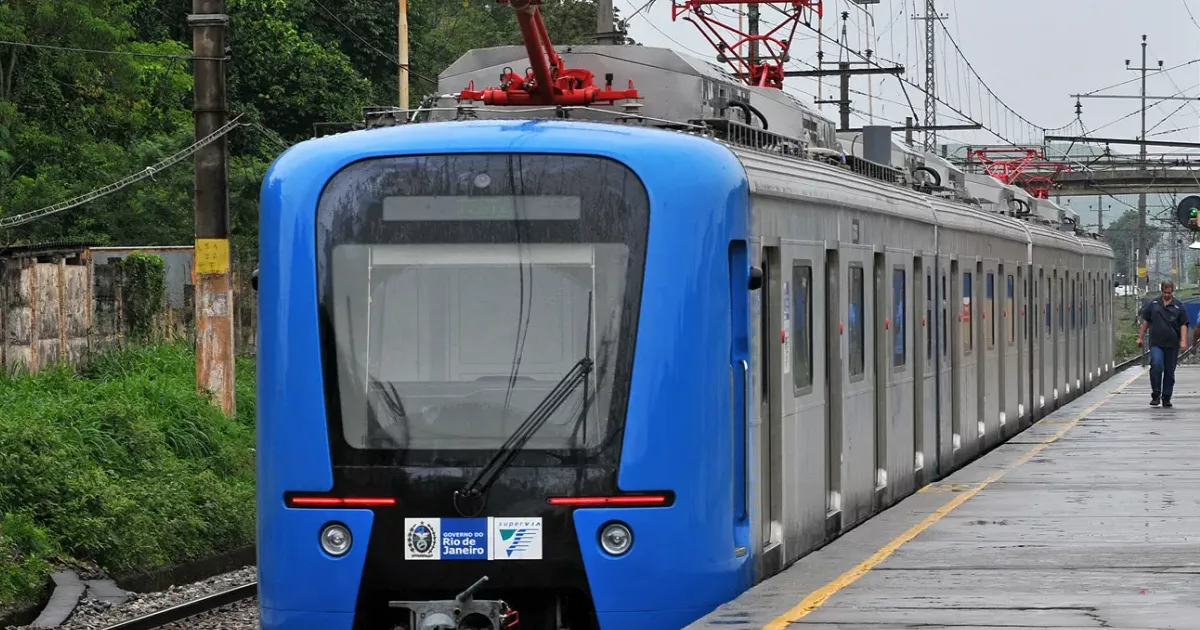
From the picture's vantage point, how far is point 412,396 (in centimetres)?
838

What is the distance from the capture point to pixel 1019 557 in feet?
32.9

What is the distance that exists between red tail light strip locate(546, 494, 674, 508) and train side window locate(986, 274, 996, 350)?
37.6 feet

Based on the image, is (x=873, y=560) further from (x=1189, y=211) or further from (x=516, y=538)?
(x=1189, y=211)

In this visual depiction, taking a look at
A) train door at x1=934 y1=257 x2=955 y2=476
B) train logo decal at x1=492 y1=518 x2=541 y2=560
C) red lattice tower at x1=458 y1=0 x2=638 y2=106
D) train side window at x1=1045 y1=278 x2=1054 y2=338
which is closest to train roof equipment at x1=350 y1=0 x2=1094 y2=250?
red lattice tower at x1=458 y1=0 x2=638 y2=106

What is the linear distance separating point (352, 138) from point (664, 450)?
6.27 feet

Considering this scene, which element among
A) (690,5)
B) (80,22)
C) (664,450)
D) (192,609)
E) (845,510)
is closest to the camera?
(664,450)

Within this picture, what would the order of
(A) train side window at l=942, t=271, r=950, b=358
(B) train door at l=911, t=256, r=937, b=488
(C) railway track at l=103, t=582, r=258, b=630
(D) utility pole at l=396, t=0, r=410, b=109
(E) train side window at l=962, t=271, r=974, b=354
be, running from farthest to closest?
(D) utility pole at l=396, t=0, r=410, b=109 < (E) train side window at l=962, t=271, r=974, b=354 < (A) train side window at l=942, t=271, r=950, b=358 < (B) train door at l=911, t=256, r=937, b=488 < (C) railway track at l=103, t=582, r=258, b=630

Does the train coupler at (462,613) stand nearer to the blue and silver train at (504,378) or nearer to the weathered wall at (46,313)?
the blue and silver train at (504,378)

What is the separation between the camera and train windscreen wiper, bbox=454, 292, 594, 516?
8.27m

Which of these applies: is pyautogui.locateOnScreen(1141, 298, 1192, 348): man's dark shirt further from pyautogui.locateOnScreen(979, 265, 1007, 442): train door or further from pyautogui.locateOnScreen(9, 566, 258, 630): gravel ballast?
pyautogui.locateOnScreen(9, 566, 258, 630): gravel ballast

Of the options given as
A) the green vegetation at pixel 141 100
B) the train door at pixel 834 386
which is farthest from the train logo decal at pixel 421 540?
the green vegetation at pixel 141 100

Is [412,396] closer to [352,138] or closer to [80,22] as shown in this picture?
[352,138]

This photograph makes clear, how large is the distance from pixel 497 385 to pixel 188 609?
18.0 feet

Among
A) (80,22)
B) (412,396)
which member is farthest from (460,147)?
(80,22)
